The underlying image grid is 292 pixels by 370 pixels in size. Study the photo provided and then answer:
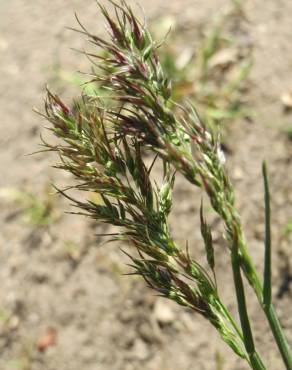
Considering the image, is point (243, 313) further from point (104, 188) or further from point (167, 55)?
point (167, 55)

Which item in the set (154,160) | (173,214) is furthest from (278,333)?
(173,214)

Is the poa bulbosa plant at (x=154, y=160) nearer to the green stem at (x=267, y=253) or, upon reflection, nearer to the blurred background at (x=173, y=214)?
the green stem at (x=267, y=253)

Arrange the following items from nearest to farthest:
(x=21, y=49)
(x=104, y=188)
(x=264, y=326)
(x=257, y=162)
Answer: (x=104, y=188) → (x=264, y=326) → (x=257, y=162) → (x=21, y=49)

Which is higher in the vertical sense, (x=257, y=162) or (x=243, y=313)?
(x=257, y=162)

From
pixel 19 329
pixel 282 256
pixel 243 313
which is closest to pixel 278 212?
pixel 282 256

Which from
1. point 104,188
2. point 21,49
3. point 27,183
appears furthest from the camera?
point 21,49
